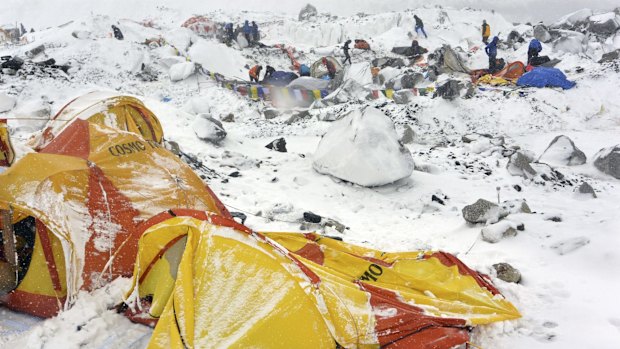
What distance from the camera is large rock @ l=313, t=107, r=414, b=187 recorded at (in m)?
6.39

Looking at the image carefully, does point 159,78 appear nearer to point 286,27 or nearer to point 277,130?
point 277,130

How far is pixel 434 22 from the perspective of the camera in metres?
26.9

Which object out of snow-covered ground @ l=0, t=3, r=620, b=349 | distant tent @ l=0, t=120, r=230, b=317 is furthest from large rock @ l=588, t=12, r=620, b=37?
distant tent @ l=0, t=120, r=230, b=317

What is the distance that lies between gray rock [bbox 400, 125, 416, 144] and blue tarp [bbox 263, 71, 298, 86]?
570 centimetres

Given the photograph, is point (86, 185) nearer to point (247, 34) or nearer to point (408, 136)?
point (408, 136)

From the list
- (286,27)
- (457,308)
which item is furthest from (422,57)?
(457,308)

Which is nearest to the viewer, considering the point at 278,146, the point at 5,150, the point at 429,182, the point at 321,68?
the point at 5,150

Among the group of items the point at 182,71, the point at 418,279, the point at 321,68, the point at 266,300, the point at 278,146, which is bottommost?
the point at 321,68

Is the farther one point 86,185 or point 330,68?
point 330,68

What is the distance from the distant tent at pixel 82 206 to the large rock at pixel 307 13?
90.8 feet

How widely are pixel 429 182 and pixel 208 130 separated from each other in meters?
4.22

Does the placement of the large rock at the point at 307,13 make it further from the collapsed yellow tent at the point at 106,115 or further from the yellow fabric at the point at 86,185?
the yellow fabric at the point at 86,185

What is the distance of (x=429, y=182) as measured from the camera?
21.7ft

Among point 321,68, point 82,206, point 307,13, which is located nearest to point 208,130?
point 82,206
